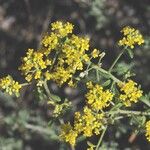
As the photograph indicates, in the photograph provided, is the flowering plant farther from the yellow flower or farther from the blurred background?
the blurred background

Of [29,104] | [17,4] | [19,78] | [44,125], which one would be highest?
[17,4]

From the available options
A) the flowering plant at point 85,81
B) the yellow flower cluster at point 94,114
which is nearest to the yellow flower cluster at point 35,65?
the flowering plant at point 85,81

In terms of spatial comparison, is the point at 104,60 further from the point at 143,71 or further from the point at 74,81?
the point at 74,81

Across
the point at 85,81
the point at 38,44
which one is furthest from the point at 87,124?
the point at 38,44

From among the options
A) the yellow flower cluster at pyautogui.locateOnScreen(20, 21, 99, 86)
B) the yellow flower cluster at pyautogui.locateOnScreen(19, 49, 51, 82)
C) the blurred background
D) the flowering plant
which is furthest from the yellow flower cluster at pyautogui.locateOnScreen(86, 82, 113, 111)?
the blurred background

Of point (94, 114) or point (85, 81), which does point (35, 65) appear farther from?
point (94, 114)

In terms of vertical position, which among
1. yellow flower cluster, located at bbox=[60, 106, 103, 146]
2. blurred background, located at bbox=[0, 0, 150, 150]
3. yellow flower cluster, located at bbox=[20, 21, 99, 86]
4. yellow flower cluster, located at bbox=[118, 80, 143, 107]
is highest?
blurred background, located at bbox=[0, 0, 150, 150]

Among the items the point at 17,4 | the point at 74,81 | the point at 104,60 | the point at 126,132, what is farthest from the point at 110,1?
the point at 74,81

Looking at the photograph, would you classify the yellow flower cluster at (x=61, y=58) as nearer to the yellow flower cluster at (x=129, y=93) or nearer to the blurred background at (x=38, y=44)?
the yellow flower cluster at (x=129, y=93)
